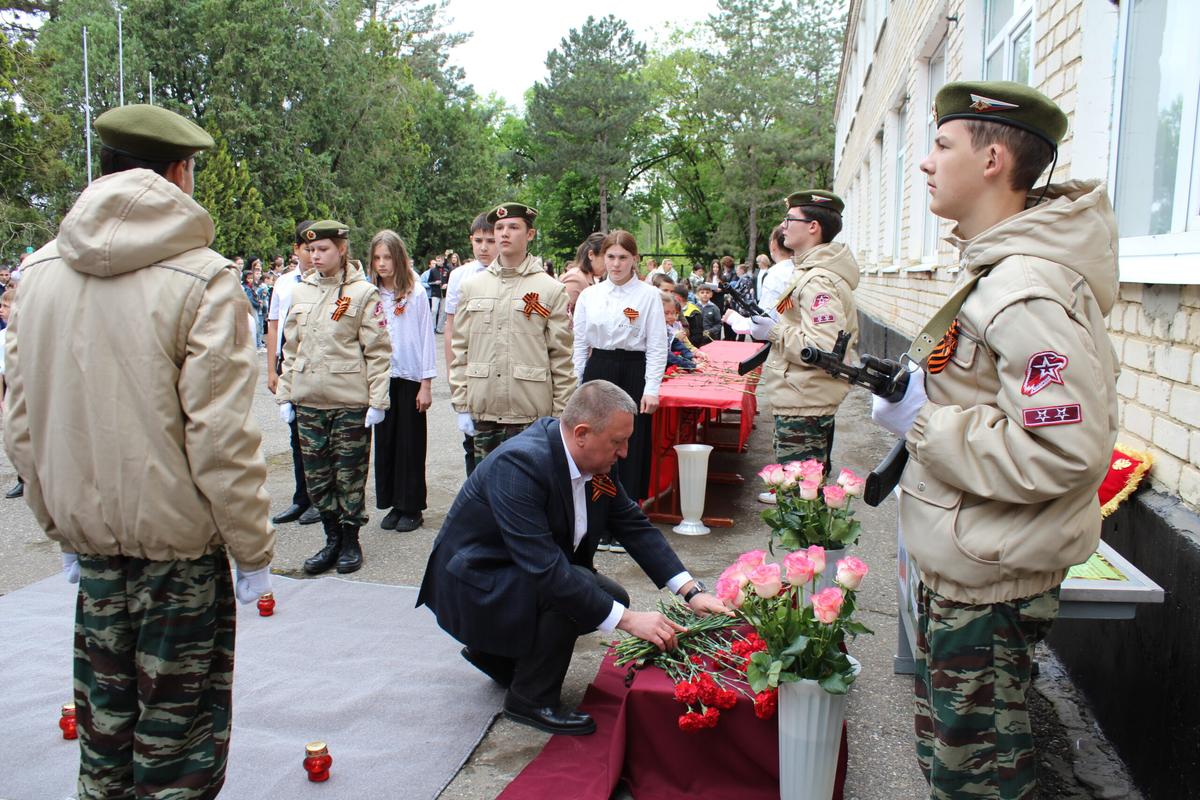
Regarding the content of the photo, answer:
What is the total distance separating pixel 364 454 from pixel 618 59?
41.2 m

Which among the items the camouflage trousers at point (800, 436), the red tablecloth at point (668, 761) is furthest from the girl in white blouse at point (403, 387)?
the red tablecloth at point (668, 761)

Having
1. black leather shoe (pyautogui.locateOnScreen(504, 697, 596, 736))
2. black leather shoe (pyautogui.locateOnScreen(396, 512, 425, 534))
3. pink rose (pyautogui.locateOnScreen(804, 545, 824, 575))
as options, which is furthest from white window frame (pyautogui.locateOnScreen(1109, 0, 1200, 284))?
black leather shoe (pyautogui.locateOnScreen(396, 512, 425, 534))

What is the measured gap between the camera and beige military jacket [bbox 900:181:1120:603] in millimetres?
1749

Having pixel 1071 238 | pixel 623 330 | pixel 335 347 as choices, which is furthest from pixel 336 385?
pixel 1071 238

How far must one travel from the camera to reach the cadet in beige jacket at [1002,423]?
5.77 feet

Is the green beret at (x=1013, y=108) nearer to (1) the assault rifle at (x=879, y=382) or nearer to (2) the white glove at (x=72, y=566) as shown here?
(1) the assault rifle at (x=879, y=382)

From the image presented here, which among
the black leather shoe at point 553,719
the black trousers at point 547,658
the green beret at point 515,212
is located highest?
the green beret at point 515,212

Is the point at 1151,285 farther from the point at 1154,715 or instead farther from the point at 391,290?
the point at 391,290

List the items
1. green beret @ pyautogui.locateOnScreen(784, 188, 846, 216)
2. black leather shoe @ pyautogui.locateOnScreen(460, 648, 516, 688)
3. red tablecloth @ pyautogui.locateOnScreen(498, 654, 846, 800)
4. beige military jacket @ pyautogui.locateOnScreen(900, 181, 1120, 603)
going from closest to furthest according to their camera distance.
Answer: beige military jacket @ pyautogui.locateOnScreen(900, 181, 1120, 603) → red tablecloth @ pyautogui.locateOnScreen(498, 654, 846, 800) → black leather shoe @ pyautogui.locateOnScreen(460, 648, 516, 688) → green beret @ pyautogui.locateOnScreen(784, 188, 846, 216)

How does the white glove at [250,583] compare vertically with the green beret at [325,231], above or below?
below

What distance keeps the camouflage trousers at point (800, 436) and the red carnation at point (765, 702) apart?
2302 millimetres

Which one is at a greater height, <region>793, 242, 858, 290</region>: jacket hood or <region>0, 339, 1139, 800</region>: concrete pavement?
<region>793, 242, 858, 290</region>: jacket hood

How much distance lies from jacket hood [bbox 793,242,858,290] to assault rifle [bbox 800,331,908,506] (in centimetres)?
256

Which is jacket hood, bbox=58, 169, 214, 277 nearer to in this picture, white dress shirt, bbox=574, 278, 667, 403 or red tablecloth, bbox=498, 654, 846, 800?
red tablecloth, bbox=498, 654, 846, 800
